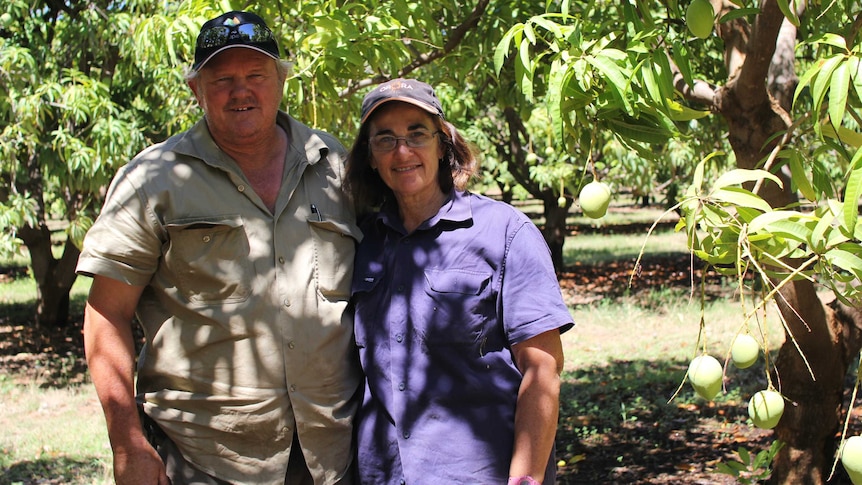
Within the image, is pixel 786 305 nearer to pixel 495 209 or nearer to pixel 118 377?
pixel 495 209

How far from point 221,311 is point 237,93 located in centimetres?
58

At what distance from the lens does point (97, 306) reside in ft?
6.95

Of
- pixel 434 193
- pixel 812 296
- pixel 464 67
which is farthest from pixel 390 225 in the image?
pixel 812 296

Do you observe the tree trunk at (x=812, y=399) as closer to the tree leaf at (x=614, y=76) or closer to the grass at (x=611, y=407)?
the grass at (x=611, y=407)

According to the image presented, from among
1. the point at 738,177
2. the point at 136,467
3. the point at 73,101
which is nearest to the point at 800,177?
the point at 738,177

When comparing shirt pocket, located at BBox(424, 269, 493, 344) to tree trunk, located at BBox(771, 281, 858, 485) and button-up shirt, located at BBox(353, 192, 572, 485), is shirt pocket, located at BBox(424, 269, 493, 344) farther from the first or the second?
tree trunk, located at BBox(771, 281, 858, 485)

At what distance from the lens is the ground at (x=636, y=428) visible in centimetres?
443

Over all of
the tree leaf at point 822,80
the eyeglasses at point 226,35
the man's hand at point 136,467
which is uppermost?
the eyeglasses at point 226,35

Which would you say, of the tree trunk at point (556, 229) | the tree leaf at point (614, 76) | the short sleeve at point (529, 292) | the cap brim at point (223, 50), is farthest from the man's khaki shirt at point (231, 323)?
the tree trunk at point (556, 229)

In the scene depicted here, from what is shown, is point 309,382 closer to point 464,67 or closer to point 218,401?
point 218,401

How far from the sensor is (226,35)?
2193mm

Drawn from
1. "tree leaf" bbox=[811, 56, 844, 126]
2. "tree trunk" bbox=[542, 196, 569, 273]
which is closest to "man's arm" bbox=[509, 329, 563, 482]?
"tree leaf" bbox=[811, 56, 844, 126]

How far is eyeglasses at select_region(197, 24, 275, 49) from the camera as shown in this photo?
2193 millimetres

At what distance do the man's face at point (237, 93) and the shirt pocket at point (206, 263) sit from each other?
26 cm
